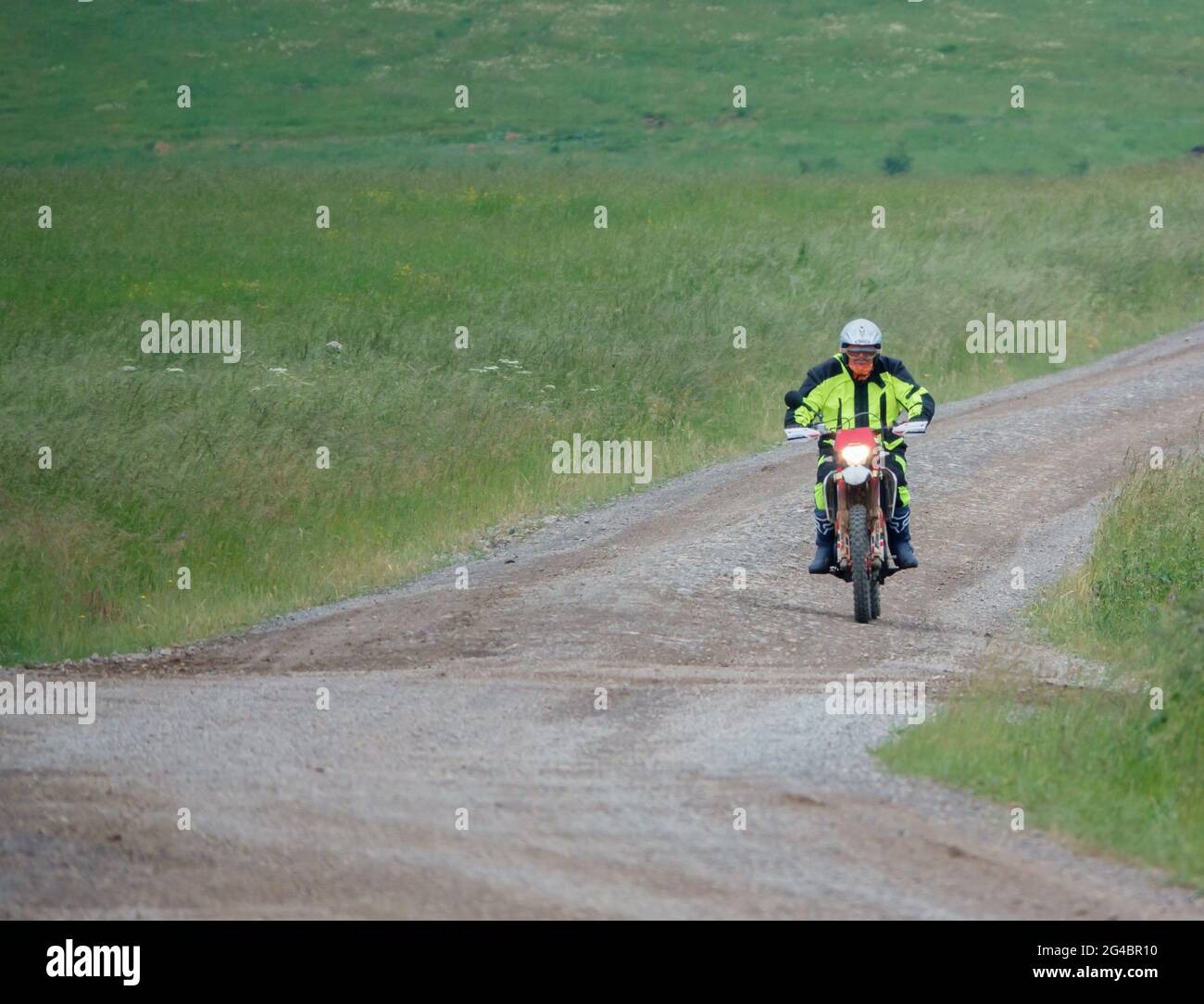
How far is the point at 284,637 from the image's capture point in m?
11.9

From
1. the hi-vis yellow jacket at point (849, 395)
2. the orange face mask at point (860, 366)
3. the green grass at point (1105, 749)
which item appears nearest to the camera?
the green grass at point (1105, 749)

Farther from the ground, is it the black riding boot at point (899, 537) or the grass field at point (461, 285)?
the grass field at point (461, 285)

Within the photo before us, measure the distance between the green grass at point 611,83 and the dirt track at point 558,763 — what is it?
4238cm

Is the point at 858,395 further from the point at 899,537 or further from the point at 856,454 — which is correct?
the point at 899,537

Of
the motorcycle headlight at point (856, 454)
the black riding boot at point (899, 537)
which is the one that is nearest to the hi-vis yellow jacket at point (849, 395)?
the motorcycle headlight at point (856, 454)

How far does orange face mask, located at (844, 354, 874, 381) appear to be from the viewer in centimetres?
1191

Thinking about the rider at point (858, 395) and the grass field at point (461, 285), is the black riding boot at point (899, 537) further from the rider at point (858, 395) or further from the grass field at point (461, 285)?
the grass field at point (461, 285)

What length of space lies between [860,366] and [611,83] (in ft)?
208

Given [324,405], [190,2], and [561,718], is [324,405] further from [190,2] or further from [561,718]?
[190,2]

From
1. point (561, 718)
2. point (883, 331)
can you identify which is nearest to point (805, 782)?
point (561, 718)

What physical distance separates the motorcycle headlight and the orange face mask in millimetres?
468

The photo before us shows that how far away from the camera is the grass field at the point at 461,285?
14.7 m

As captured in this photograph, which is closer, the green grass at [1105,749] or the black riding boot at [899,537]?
the green grass at [1105,749]
